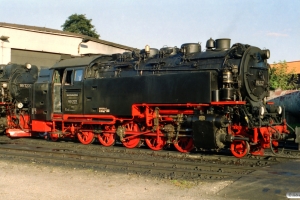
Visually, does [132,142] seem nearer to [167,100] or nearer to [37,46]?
[167,100]

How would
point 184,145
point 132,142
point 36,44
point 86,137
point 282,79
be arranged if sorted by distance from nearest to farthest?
point 184,145
point 132,142
point 86,137
point 36,44
point 282,79

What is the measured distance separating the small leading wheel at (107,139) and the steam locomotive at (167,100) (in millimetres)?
36

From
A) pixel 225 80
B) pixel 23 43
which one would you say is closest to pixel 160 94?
pixel 225 80

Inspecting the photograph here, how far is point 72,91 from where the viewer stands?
13.8 meters

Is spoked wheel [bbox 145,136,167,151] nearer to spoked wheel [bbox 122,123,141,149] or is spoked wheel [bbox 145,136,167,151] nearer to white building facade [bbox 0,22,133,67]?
spoked wheel [bbox 122,123,141,149]

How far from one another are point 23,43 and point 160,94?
16125mm

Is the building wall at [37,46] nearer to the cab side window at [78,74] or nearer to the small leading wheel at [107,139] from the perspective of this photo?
the cab side window at [78,74]

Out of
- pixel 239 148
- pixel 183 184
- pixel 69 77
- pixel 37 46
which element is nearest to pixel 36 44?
pixel 37 46

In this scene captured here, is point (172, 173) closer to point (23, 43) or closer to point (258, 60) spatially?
point (258, 60)

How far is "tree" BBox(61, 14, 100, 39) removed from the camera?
58013mm

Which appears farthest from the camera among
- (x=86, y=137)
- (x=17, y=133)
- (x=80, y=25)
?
(x=80, y=25)

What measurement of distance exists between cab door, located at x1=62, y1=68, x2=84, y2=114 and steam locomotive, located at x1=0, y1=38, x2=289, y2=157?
0.12ft

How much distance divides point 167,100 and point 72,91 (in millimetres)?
4177

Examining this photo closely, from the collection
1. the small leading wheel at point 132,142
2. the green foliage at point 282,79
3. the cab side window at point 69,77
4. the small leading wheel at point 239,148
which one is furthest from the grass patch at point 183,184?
the green foliage at point 282,79
